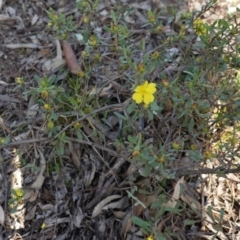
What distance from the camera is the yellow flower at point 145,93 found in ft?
4.93

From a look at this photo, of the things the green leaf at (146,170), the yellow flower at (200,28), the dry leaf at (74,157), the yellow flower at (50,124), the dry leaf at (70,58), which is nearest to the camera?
the green leaf at (146,170)

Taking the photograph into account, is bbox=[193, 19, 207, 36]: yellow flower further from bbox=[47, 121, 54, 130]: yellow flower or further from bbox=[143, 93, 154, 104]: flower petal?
bbox=[47, 121, 54, 130]: yellow flower

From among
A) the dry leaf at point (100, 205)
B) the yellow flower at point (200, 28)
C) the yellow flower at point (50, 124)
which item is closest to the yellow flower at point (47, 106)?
the yellow flower at point (50, 124)

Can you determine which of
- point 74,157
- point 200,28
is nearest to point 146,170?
point 74,157

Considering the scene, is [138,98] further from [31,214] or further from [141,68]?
[31,214]

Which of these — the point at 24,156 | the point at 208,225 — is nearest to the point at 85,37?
the point at 24,156

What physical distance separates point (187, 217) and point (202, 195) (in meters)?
0.12

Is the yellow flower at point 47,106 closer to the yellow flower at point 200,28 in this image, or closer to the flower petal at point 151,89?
the flower petal at point 151,89

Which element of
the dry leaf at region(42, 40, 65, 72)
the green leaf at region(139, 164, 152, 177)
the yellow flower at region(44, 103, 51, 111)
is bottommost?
the dry leaf at region(42, 40, 65, 72)

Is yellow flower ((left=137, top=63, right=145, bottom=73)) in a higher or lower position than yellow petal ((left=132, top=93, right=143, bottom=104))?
higher

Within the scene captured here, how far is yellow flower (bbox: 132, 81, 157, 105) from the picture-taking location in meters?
1.50

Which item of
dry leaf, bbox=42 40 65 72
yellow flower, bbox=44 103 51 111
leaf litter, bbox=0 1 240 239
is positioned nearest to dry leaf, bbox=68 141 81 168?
leaf litter, bbox=0 1 240 239

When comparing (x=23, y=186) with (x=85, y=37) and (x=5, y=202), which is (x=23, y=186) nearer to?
(x=5, y=202)

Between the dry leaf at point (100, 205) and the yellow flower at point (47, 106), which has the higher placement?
the yellow flower at point (47, 106)
